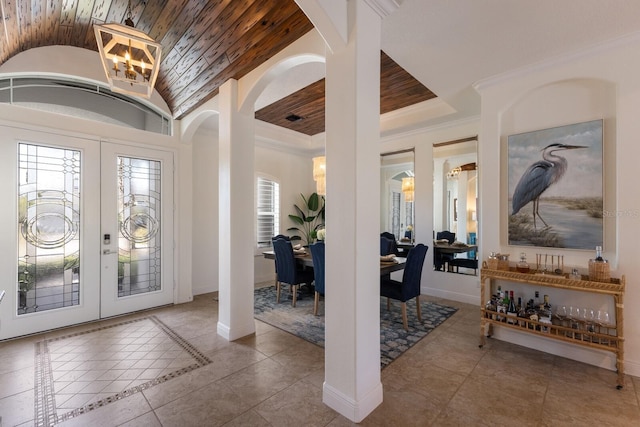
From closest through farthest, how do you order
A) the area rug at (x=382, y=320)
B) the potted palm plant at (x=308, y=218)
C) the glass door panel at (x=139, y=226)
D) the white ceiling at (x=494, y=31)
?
the white ceiling at (x=494, y=31) < the area rug at (x=382, y=320) < the glass door panel at (x=139, y=226) < the potted palm plant at (x=308, y=218)

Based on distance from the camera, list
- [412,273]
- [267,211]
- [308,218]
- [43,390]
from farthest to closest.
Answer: [308,218], [267,211], [412,273], [43,390]

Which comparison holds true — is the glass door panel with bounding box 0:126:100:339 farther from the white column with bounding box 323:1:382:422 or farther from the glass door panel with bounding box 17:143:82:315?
the white column with bounding box 323:1:382:422

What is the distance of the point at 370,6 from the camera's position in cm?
196

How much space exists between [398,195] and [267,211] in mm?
2780

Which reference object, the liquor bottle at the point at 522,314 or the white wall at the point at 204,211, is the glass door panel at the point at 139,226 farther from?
the liquor bottle at the point at 522,314

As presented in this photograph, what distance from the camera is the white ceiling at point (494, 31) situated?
2096mm

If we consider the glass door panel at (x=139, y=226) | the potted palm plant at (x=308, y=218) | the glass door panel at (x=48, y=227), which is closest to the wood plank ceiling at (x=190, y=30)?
the glass door panel at (x=48, y=227)

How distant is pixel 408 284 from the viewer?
3396 mm

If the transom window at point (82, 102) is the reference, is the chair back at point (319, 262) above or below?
below

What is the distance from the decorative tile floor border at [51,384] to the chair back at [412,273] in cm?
226

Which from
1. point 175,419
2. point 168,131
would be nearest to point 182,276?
point 168,131

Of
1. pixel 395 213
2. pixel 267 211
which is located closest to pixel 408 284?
pixel 395 213

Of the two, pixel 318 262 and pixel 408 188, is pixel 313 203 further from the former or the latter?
pixel 318 262

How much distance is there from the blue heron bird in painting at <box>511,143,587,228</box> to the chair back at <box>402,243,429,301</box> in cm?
110
